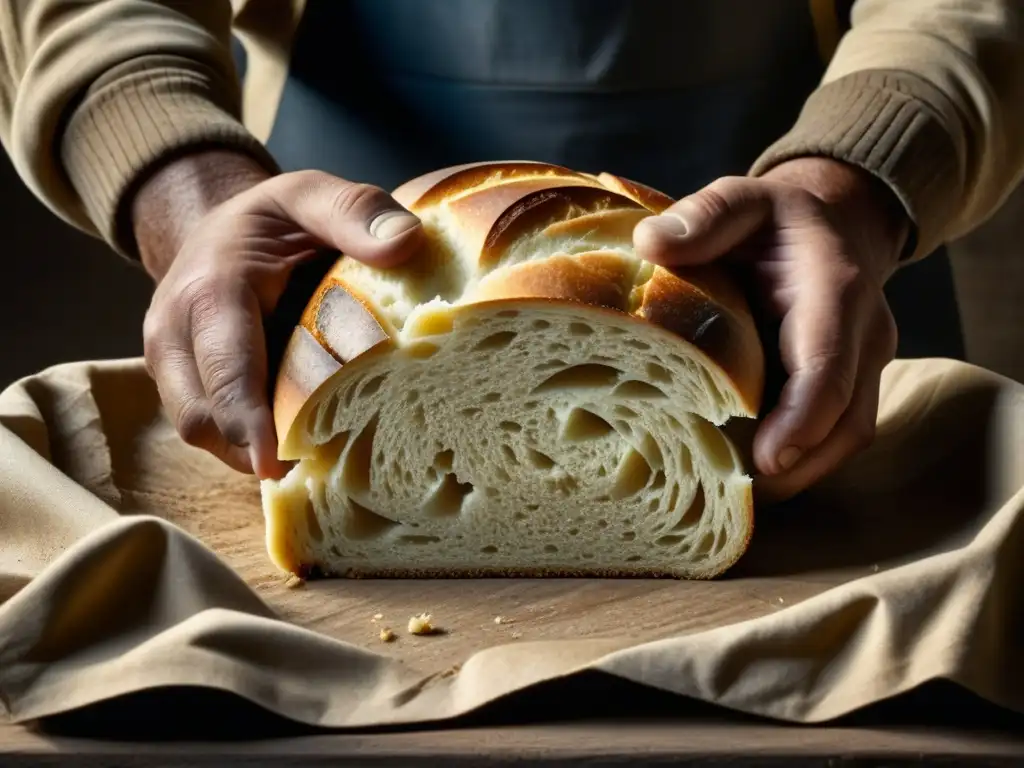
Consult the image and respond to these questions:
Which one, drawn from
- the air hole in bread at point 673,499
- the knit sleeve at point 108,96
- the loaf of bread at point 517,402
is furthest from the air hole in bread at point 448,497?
the knit sleeve at point 108,96

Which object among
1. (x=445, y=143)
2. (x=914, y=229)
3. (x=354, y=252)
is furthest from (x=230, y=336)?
(x=914, y=229)

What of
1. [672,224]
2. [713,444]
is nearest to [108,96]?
[672,224]

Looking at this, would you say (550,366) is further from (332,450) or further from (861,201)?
(861,201)

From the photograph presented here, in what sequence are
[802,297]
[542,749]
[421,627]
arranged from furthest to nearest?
[802,297] → [421,627] → [542,749]

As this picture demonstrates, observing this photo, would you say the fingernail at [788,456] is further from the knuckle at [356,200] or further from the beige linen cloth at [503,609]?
the knuckle at [356,200]

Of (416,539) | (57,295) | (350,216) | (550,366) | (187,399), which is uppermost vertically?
(350,216)

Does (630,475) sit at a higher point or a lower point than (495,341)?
lower
